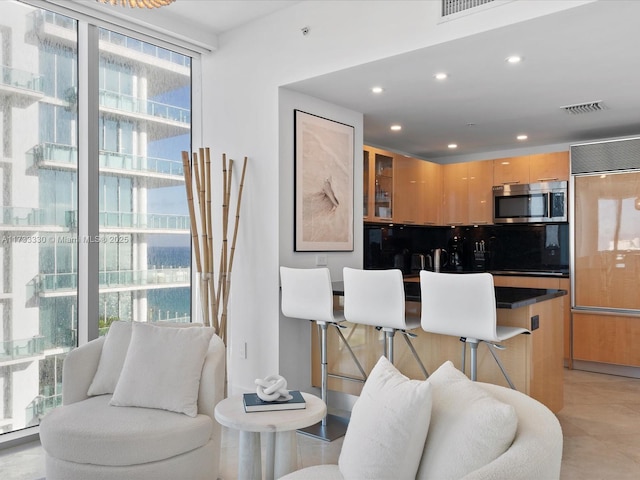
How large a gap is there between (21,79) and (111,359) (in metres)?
1.96

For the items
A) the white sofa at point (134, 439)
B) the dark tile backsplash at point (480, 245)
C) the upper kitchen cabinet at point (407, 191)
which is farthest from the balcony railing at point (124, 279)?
the upper kitchen cabinet at point (407, 191)

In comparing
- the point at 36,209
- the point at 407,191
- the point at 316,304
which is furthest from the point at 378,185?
the point at 36,209

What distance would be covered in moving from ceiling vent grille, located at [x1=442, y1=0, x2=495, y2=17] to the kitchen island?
163 centimetres

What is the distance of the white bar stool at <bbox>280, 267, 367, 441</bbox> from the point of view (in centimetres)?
346

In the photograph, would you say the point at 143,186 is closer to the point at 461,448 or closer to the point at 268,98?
the point at 268,98

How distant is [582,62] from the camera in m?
3.34

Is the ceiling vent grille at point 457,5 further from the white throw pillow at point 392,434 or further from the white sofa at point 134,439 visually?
the white sofa at point 134,439

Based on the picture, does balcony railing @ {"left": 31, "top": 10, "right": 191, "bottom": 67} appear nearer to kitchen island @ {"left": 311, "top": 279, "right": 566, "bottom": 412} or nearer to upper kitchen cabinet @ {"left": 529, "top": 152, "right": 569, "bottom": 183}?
kitchen island @ {"left": 311, "top": 279, "right": 566, "bottom": 412}

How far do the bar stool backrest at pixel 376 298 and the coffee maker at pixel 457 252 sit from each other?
3.77 meters

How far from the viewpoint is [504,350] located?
10.8 ft

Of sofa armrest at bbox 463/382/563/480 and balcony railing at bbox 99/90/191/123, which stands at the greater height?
balcony railing at bbox 99/90/191/123

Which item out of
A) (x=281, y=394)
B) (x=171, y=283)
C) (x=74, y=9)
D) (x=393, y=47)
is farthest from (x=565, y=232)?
(x=74, y=9)

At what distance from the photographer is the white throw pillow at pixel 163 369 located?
250 cm

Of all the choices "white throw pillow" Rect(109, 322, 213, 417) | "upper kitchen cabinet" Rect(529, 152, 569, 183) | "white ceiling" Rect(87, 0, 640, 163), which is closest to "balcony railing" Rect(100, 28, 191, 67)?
"white ceiling" Rect(87, 0, 640, 163)
